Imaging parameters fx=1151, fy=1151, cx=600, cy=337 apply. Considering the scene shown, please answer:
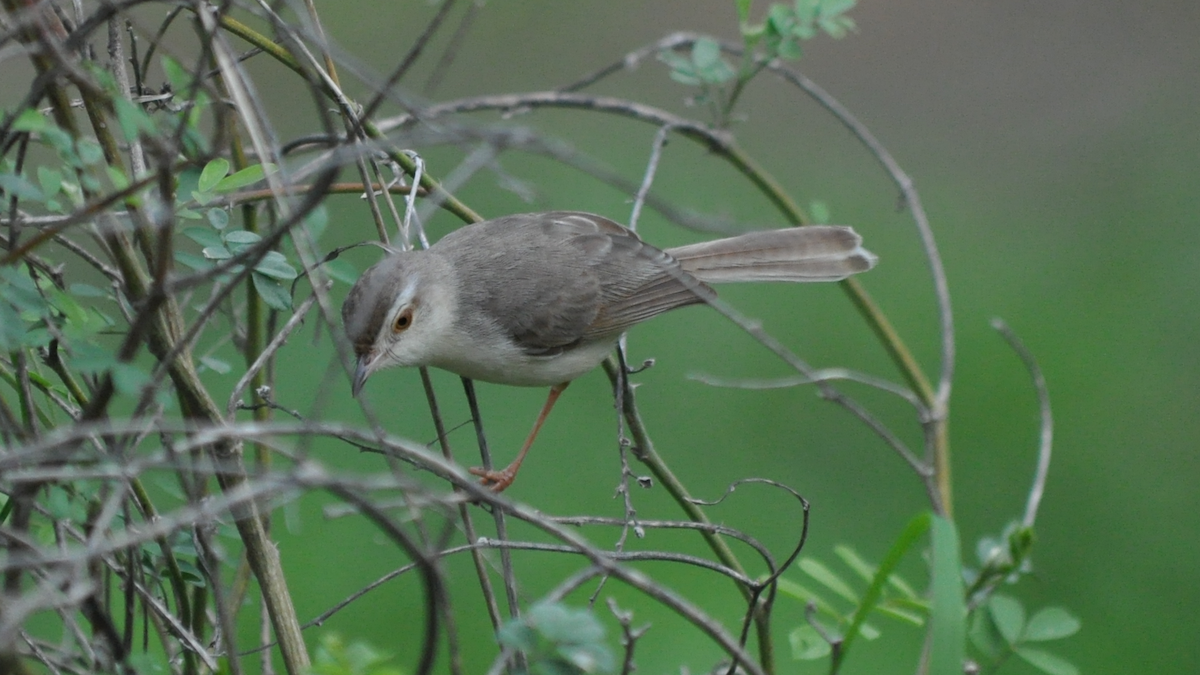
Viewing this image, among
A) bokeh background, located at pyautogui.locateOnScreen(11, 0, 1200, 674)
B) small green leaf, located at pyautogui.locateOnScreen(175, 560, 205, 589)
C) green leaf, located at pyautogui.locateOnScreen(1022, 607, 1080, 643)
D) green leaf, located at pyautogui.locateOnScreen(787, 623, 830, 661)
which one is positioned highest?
small green leaf, located at pyautogui.locateOnScreen(175, 560, 205, 589)

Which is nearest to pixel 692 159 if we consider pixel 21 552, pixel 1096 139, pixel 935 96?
pixel 935 96

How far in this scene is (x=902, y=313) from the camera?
793cm

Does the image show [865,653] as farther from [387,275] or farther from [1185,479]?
[387,275]

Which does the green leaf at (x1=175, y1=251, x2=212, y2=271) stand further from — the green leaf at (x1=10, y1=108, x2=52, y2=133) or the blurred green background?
the blurred green background

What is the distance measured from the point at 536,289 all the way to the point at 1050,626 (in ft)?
6.45

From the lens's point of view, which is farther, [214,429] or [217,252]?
[217,252]

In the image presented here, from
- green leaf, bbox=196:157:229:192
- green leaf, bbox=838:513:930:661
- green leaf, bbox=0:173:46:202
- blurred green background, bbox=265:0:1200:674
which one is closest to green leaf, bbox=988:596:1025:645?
green leaf, bbox=838:513:930:661

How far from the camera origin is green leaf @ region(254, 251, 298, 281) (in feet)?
7.67

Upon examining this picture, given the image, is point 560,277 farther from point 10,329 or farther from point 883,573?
point 10,329

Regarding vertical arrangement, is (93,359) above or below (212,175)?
below

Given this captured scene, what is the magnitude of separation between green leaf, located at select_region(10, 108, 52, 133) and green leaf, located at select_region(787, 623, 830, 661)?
6.12 feet

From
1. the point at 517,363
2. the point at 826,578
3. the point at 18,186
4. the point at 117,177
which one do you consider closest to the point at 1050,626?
the point at 826,578

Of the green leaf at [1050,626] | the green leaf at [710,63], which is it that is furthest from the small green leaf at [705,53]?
the green leaf at [1050,626]

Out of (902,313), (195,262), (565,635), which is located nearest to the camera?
(565,635)
